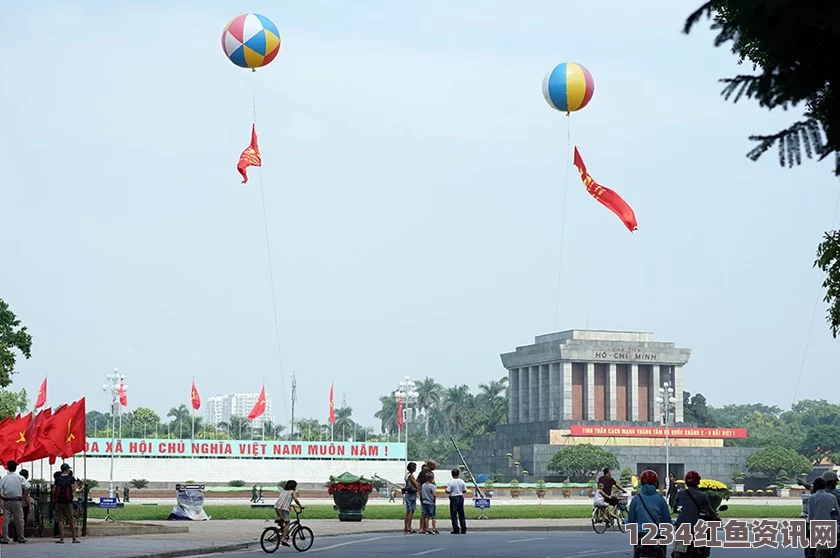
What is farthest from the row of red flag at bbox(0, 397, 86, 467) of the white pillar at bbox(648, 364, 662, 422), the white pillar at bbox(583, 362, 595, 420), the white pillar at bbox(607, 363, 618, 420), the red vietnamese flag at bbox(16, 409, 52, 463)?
the white pillar at bbox(648, 364, 662, 422)

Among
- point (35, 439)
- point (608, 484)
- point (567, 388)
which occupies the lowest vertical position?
point (608, 484)

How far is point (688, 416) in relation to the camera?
169 m

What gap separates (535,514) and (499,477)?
258ft

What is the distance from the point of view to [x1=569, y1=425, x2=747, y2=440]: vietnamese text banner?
12988cm

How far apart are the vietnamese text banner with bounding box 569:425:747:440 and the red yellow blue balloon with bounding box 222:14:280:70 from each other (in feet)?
305

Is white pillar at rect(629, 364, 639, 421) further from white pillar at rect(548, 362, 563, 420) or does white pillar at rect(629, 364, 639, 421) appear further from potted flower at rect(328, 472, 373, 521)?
potted flower at rect(328, 472, 373, 521)

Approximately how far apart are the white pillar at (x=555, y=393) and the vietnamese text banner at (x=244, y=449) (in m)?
A: 23.0

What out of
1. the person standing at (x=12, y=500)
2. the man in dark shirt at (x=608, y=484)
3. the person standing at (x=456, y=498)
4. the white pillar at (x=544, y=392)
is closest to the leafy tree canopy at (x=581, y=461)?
the white pillar at (x=544, y=392)

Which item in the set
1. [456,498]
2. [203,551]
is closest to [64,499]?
[203,551]

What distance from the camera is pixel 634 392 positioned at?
472 feet

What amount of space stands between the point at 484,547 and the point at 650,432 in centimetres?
10681

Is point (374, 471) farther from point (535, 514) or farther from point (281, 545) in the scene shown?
point (281, 545)

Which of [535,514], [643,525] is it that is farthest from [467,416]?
[643,525]

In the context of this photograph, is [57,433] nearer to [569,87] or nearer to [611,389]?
[569,87]
